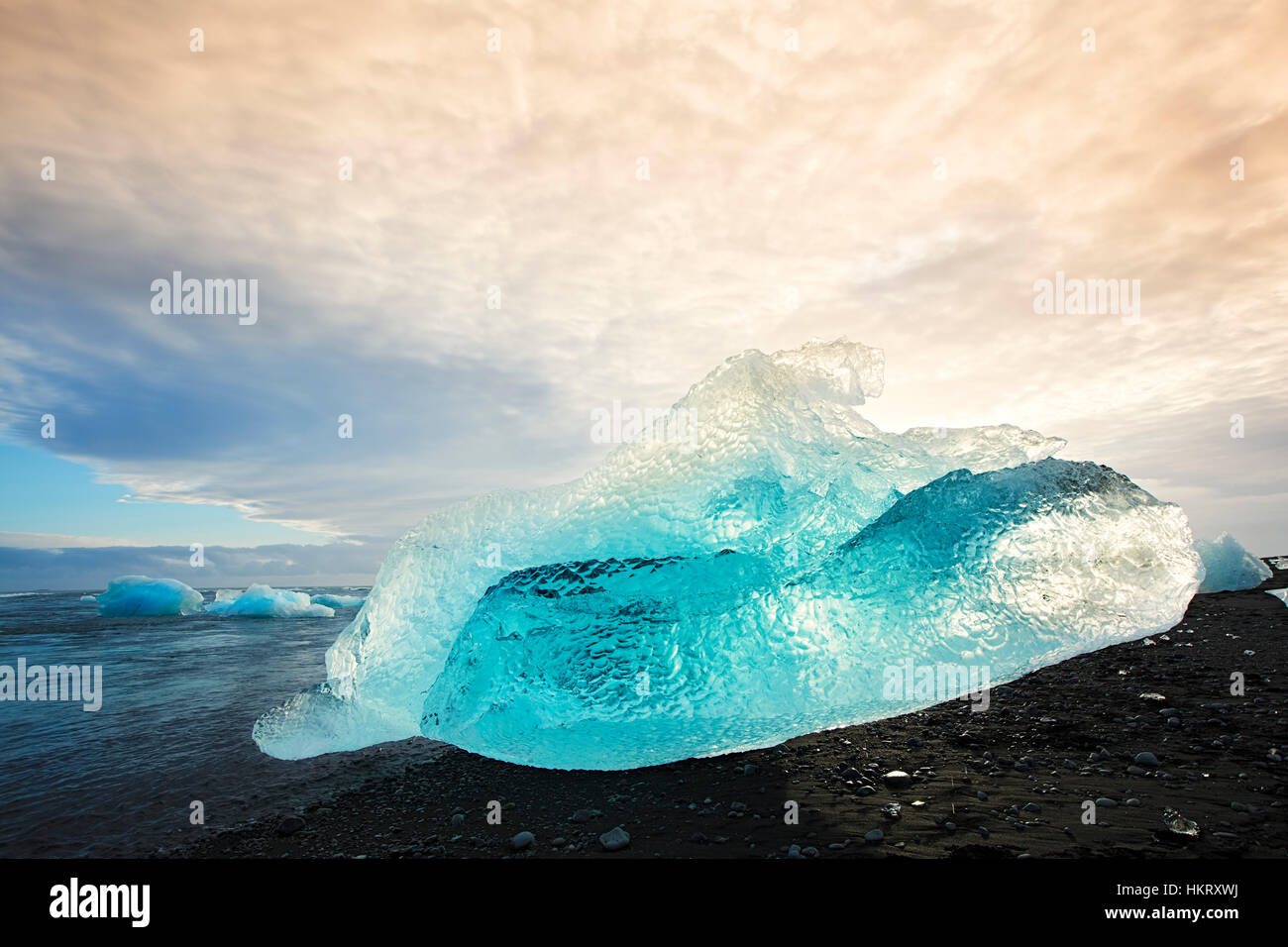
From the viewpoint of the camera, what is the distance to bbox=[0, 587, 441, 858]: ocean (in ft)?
16.9

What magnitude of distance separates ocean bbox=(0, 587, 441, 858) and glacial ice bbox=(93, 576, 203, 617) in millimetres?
17232

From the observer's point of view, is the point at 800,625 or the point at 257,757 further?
the point at 257,757

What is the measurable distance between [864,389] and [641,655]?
139 inches

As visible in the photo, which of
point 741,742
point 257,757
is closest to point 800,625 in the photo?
point 741,742

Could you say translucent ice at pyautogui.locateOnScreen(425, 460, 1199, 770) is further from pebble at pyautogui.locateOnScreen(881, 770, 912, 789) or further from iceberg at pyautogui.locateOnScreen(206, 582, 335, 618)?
iceberg at pyautogui.locateOnScreen(206, 582, 335, 618)

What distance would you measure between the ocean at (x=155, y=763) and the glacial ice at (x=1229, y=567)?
22.7 meters

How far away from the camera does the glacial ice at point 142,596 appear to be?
95.5 ft

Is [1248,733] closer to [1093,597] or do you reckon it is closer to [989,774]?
[1093,597]

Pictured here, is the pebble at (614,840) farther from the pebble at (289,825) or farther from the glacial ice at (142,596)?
the glacial ice at (142,596)

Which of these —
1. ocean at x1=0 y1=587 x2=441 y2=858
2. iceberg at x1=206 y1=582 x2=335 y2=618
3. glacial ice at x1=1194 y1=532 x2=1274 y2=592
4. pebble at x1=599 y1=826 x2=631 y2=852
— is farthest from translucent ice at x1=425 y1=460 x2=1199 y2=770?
iceberg at x1=206 y1=582 x2=335 y2=618

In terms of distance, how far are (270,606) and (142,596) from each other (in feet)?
18.3

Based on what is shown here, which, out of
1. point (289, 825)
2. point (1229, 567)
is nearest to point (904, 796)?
point (289, 825)

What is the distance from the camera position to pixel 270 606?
30.7 m

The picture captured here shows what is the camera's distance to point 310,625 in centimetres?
2625
